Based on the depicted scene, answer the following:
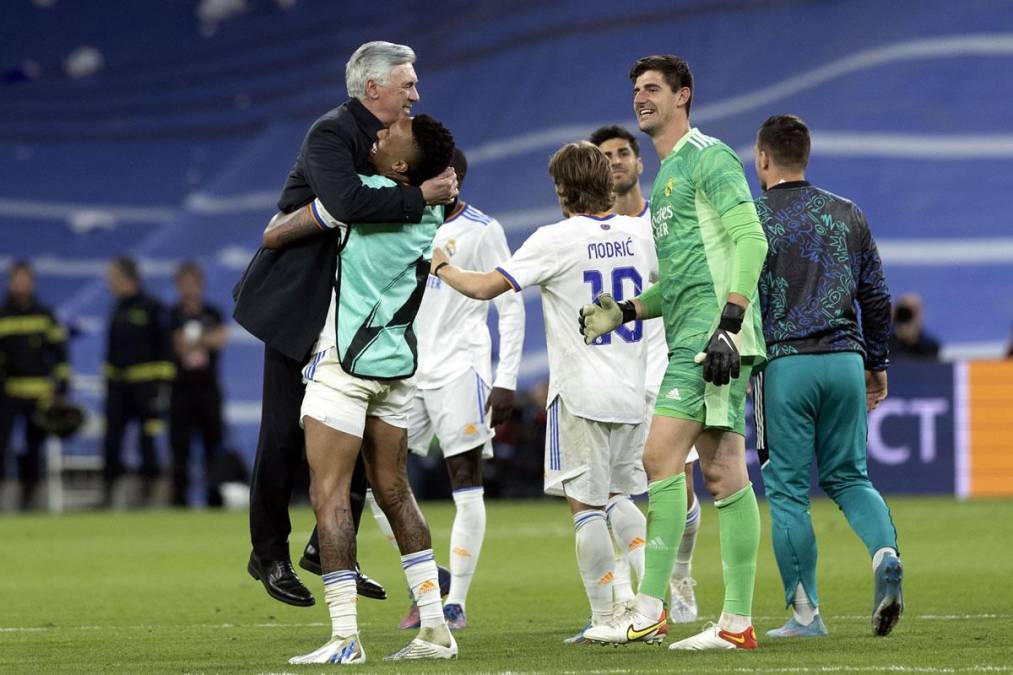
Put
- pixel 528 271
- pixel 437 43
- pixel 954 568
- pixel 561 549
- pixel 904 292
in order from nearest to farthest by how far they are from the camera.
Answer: pixel 528 271 → pixel 954 568 → pixel 561 549 → pixel 904 292 → pixel 437 43

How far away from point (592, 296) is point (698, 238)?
911 millimetres

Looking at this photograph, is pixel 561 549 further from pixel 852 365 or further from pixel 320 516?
pixel 320 516

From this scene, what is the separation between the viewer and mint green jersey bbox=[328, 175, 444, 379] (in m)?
6.88

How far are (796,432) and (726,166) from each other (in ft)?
4.33

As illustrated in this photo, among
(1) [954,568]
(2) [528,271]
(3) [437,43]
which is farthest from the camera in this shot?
(3) [437,43]

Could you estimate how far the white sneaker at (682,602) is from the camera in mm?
8867

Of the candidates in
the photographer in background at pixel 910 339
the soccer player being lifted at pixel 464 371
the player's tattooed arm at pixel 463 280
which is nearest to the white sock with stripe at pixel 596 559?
the player's tattooed arm at pixel 463 280

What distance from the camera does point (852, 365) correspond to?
307 inches

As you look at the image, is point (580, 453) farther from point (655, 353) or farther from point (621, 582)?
point (655, 353)

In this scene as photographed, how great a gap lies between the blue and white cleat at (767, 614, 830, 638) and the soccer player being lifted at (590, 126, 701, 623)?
3.72 ft

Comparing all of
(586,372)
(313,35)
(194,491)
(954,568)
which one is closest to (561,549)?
(954,568)

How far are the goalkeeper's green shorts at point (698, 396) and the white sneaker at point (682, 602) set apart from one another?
1.90m

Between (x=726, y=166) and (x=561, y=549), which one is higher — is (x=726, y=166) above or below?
above

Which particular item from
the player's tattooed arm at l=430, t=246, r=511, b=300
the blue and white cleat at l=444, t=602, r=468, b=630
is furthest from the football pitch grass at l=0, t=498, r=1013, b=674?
the player's tattooed arm at l=430, t=246, r=511, b=300
